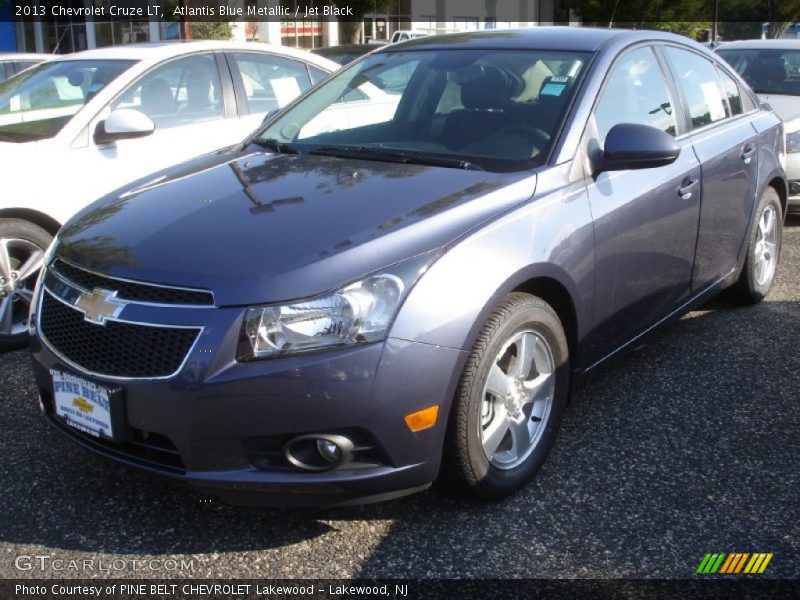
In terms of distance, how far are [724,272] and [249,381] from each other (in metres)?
3.12

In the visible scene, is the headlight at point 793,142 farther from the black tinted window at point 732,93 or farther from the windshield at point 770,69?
the black tinted window at point 732,93

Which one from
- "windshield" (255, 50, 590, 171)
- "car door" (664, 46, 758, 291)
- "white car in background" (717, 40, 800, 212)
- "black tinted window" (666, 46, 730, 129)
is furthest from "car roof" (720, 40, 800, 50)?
"windshield" (255, 50, 590, 171)

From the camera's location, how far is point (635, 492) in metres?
3.21

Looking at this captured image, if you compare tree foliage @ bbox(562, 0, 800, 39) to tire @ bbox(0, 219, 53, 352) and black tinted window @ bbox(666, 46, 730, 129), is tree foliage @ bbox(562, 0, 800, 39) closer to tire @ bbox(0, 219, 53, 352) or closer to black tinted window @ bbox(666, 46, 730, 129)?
black tinted window @ bbox(666, 46, 730, 129)

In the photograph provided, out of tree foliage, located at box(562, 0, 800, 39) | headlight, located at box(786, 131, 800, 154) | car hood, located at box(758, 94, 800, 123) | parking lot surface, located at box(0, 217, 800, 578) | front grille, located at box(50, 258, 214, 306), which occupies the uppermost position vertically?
tree foliage, located at box(562, 0, 800, 39)

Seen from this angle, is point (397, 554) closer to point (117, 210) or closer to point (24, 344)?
point (117, 210)

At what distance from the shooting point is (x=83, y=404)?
9.28 ft

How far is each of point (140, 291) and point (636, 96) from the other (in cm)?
239

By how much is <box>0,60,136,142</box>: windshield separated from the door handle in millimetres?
3376

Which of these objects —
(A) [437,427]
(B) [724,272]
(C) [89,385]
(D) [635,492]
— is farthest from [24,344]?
(B) [724,272]

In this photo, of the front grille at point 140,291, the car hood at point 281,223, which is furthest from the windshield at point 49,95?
the front grille at point 140,291

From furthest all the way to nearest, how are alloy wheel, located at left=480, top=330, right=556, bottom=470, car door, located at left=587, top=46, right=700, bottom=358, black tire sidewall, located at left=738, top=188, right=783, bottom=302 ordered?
1. black tire sidewall, located at left=738, top=188, right=783, bottom=302
2. car door, located at left=587, top=46, right=700, bottom=358
3. alloy wheel, located at left=480, top=330, right=556, bottom=470

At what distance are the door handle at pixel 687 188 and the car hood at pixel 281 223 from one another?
1.07 meters

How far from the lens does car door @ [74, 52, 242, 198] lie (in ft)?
16.6
